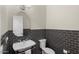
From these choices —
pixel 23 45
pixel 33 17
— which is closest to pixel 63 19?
pixel 33 17

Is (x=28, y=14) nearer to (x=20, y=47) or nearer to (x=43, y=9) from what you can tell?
(x=43, y=9)

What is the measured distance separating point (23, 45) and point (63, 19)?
63cm

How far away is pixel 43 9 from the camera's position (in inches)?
47.9

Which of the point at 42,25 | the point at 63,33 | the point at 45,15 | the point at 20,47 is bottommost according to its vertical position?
the point at 20,47

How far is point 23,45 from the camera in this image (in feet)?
4.12

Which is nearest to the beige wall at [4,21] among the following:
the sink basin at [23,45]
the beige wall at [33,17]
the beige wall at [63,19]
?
the beige wall at [33,17]

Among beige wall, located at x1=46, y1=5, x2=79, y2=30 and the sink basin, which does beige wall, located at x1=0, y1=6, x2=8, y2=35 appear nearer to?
the sink basin

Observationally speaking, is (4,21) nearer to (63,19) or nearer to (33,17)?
(33,17)

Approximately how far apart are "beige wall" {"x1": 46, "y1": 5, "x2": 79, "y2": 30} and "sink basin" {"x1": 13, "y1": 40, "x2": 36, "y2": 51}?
30 centimetres

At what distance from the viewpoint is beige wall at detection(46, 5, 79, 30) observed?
1.25 metres
